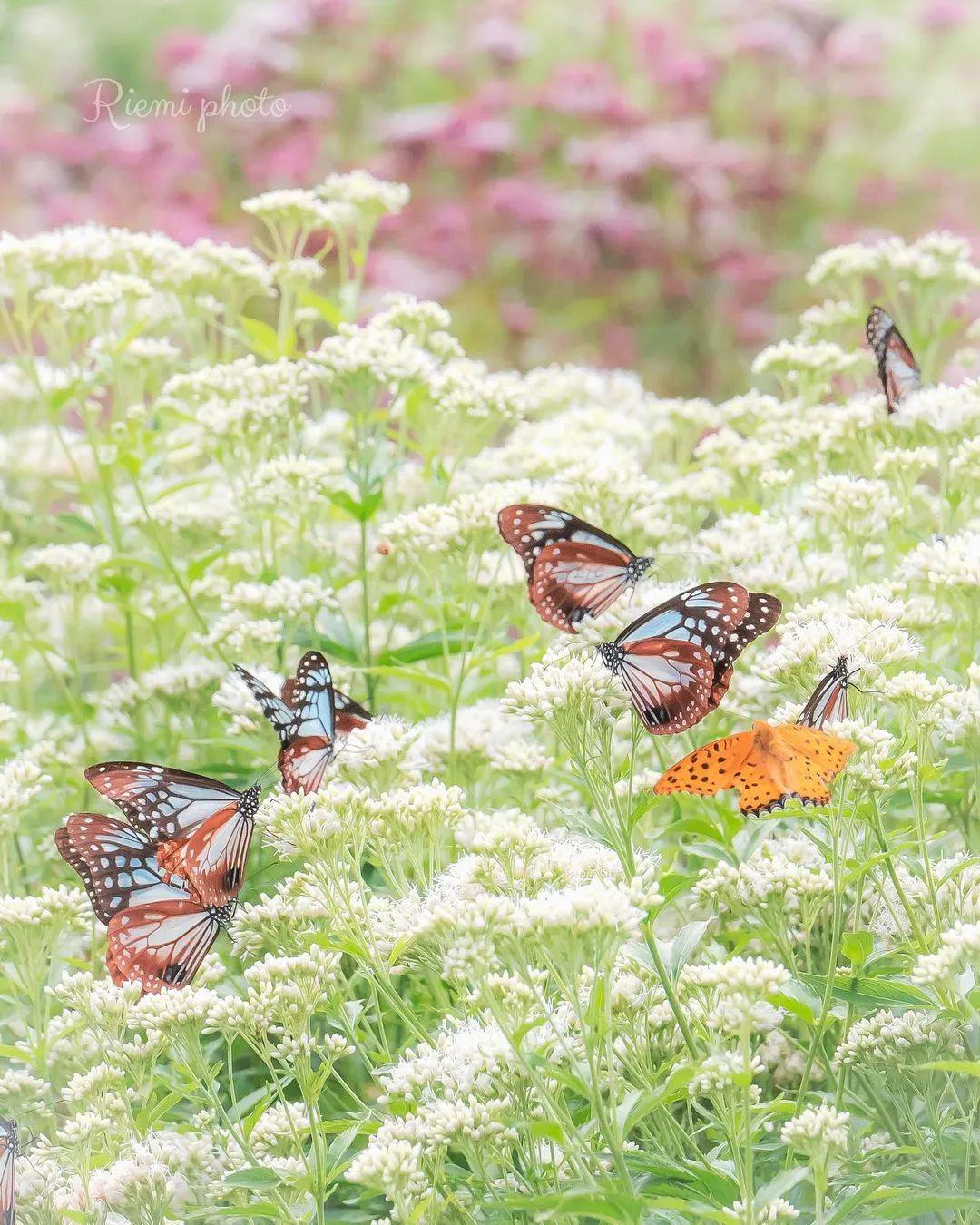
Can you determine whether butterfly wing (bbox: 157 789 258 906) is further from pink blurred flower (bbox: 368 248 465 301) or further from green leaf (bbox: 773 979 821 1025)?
pink blurred flower (bbox: 368 248 465 301)

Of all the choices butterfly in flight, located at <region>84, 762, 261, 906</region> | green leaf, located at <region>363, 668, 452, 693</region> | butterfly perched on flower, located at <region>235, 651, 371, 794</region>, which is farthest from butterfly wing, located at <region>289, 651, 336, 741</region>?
green leaf, located at <region>363, 668, 452, 693</region>

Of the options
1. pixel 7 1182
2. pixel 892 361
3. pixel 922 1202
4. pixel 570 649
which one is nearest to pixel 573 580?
pixel 570 649

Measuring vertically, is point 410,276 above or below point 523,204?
below

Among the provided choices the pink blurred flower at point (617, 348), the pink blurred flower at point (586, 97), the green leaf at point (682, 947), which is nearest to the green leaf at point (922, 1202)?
the green leaf at point (682, 947)

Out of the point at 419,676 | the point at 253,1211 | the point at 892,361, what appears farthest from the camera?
the point at 892,361

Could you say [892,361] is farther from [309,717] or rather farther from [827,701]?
[309,717]

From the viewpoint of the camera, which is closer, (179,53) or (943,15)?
(179,53)

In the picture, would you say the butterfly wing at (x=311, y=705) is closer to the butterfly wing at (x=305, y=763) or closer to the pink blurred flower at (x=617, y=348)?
the butterfly wing at (x=305, y=763)
